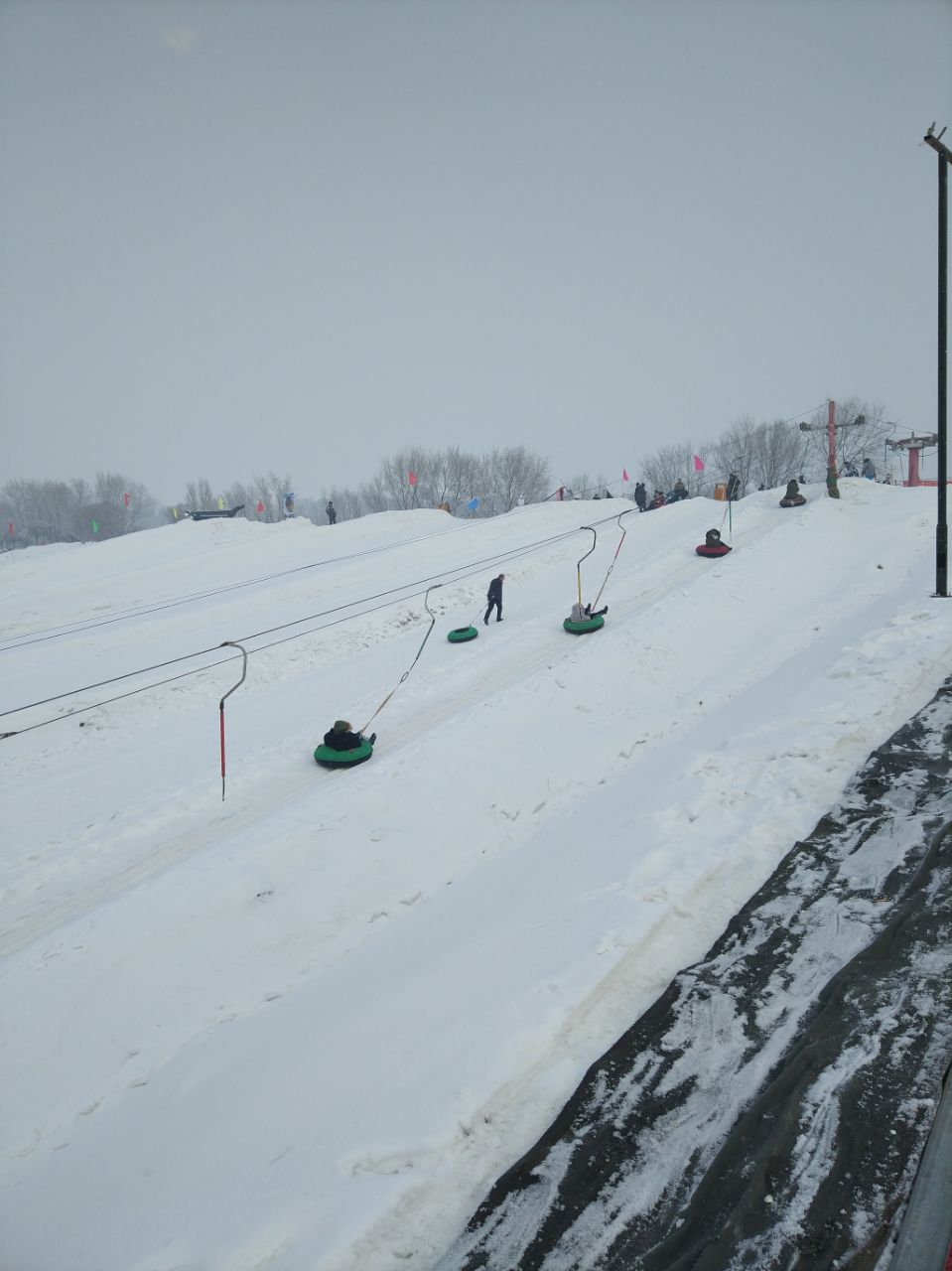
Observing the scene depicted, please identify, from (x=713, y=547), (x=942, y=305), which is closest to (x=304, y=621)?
(x=713, y=547)

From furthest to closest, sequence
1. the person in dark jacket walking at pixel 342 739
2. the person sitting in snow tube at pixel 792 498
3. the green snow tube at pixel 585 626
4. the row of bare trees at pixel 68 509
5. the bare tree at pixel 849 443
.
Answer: the row of bare trees at pixel 68 509 < the bare tree at pixel 849 443 < the person sitting in snow tube at pixel 792 498 < the green snow tube at pixel 585 626 < the person in dark jacket walking at pixel 342 739

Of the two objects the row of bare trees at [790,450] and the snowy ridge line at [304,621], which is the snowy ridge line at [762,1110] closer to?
the snowy ridge line at [304,621]

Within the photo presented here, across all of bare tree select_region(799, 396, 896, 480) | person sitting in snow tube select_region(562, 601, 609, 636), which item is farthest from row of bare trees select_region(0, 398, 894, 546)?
person sitting in snow tube select_region(562, 601, 609, 636)

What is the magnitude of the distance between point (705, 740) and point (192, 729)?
10071 mm

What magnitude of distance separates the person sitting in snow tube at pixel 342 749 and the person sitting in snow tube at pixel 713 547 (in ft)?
48.7

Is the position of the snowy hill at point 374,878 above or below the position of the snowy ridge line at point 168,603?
below

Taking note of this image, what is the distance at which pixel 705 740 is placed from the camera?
10.4m

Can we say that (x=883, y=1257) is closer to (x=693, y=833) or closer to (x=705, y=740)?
(x=693, y=833)

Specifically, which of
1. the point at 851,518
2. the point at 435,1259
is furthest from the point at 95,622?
the point at 851,518

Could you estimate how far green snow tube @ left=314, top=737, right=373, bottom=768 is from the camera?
11.3 meters

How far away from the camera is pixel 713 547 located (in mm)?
22156

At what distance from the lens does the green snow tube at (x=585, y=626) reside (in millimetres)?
16672

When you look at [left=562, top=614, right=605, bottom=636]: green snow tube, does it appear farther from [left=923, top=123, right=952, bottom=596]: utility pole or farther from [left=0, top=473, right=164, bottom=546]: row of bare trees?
[left=0, top=473, right=164, bottom=546]: row of bare trees

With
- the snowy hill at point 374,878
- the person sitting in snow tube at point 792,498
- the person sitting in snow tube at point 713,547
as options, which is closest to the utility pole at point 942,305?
the snowy hill at point 374,878
